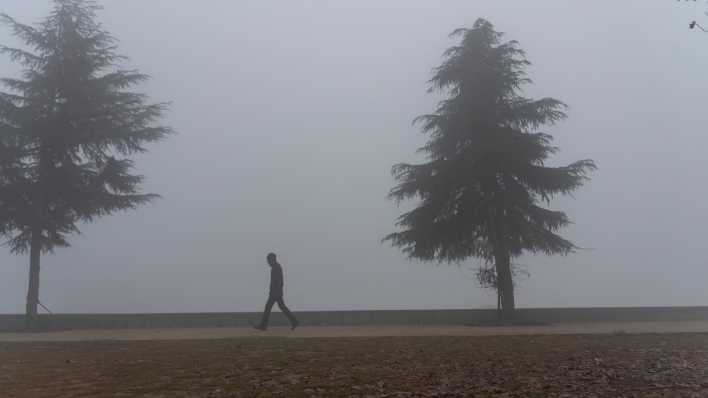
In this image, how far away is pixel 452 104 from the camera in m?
17.2

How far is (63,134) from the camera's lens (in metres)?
17.5

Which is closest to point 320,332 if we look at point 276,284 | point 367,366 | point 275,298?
point 275,298

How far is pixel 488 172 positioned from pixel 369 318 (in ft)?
14.8

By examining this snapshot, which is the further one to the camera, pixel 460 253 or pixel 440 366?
pixel 460 253

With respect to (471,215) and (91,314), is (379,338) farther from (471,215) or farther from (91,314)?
(91,314)

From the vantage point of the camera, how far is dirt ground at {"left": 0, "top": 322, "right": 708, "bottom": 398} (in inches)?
264

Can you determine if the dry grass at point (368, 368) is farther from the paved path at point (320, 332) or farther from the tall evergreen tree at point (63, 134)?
the tall evergreen tree at point (63, 134)

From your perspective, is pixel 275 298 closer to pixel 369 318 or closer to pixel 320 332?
pixel 320 332

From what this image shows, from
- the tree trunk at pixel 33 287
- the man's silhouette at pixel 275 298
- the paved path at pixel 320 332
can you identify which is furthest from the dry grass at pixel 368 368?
the tree trunk at pixel 33 287

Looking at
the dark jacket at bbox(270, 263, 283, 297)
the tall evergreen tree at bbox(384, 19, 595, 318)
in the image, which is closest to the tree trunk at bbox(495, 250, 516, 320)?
the tall evergreen tree at bbox(384, 19, 595, 318)

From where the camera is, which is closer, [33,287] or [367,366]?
[367,366]

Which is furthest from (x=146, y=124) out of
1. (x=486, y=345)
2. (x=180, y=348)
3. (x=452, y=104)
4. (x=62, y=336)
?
(x=486, y=345)

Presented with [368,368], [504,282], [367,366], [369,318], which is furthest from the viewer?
[504,282]

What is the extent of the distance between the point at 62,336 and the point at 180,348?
5.04m
